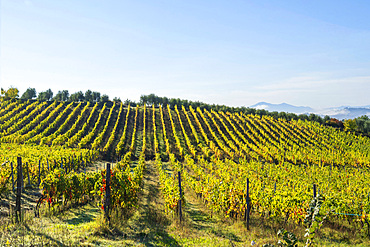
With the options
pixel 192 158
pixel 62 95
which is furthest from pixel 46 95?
pixel 192 158

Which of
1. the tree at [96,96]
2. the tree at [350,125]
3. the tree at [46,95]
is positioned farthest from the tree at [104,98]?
the tree at [350,125]

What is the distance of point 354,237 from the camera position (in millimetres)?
9391

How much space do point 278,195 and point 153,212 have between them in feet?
20.9

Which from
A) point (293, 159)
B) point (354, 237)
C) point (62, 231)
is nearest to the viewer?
point (62, 231)

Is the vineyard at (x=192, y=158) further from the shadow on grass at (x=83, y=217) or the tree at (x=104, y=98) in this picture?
the tree at (x=104, y=98)

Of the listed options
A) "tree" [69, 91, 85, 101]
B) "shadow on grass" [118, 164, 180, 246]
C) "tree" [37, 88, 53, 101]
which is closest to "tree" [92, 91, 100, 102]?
"tree" [69, 91, 85, 101]

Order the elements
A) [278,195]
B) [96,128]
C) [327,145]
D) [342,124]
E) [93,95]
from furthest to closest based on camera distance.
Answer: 1. [93,95]
2. [342,124]
3. [96,128]
4. [327,145]
5. [278,195]

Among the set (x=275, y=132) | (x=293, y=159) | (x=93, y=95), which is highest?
(x=93, y=95)

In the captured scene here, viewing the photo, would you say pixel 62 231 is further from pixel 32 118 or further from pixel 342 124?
pixel 342 124

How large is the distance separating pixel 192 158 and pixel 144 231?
27577 millimetres

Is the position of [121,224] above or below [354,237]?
above

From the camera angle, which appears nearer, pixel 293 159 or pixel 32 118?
pixel 293 159

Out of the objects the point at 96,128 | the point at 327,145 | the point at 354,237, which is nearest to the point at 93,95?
the point at 96,128

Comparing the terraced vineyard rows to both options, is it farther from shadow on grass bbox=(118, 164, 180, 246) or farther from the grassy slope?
the grassy slope
